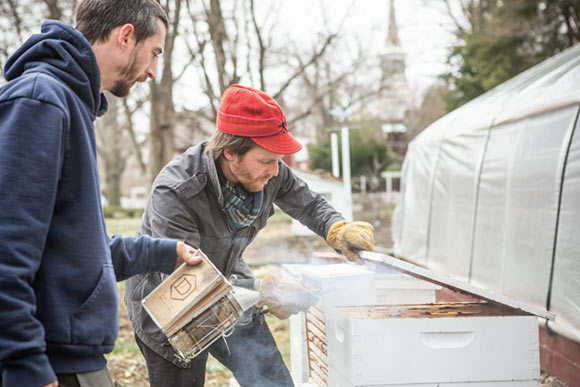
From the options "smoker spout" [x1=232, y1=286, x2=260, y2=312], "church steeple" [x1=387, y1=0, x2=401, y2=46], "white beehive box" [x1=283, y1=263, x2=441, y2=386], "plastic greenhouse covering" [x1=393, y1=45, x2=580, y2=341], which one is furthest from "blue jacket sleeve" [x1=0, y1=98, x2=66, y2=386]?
"church steeple" [x1=387, y1=0, x2=401, y2=46]

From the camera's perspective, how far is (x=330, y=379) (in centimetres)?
252

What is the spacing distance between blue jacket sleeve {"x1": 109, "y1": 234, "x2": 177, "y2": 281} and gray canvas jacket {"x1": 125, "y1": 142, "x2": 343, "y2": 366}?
0.39 m

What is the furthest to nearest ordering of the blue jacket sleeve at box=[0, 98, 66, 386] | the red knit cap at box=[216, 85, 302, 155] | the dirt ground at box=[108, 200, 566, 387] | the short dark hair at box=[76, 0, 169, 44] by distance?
the dirt ground at box=[108, 200, 566, 387] → the red knit cap at box=[216, 85, 302, 155] → the short dark hair at box=[76, 0, 169, 44] → the blue jacket sleeve at box=[0, 98, 66, 386]

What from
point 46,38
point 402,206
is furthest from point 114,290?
point 402,206

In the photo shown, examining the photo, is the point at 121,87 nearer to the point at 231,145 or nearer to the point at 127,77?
the point at 127,77

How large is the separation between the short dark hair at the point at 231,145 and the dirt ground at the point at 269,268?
57.3 inches

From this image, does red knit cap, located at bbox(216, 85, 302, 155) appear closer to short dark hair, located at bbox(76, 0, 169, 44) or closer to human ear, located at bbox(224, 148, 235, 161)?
human ear, located at bbox(224, 148, 235, 161)

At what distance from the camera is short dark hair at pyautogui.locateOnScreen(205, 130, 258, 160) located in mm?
2480

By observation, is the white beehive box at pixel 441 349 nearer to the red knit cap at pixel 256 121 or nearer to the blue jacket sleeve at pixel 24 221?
the red knit cap at pixel 256 121

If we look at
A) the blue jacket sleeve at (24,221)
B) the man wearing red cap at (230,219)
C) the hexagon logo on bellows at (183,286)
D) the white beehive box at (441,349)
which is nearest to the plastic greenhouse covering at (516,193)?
the white beehive box at (441,349)

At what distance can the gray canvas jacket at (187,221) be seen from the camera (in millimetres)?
2359

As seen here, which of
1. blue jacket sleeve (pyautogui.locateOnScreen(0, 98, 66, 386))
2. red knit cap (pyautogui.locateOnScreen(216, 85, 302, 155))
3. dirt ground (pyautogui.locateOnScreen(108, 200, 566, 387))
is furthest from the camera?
Result: dirt ground (pyautogui.locateOnScreen(108, 200, 566, 387))

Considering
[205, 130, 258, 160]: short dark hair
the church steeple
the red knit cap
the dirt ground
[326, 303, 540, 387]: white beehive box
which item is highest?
the church steeple

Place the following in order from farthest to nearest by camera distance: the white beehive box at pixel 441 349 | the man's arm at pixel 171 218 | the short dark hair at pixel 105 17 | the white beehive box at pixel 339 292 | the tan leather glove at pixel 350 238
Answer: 1. the tan leather glove at pixel 350 238
2. the white beehive box at pixel 339 292
3. the man's arm at pixel 171 218
4. the white beehive box at pixel 441 349
5. the short dark hair at pixel 105 17
